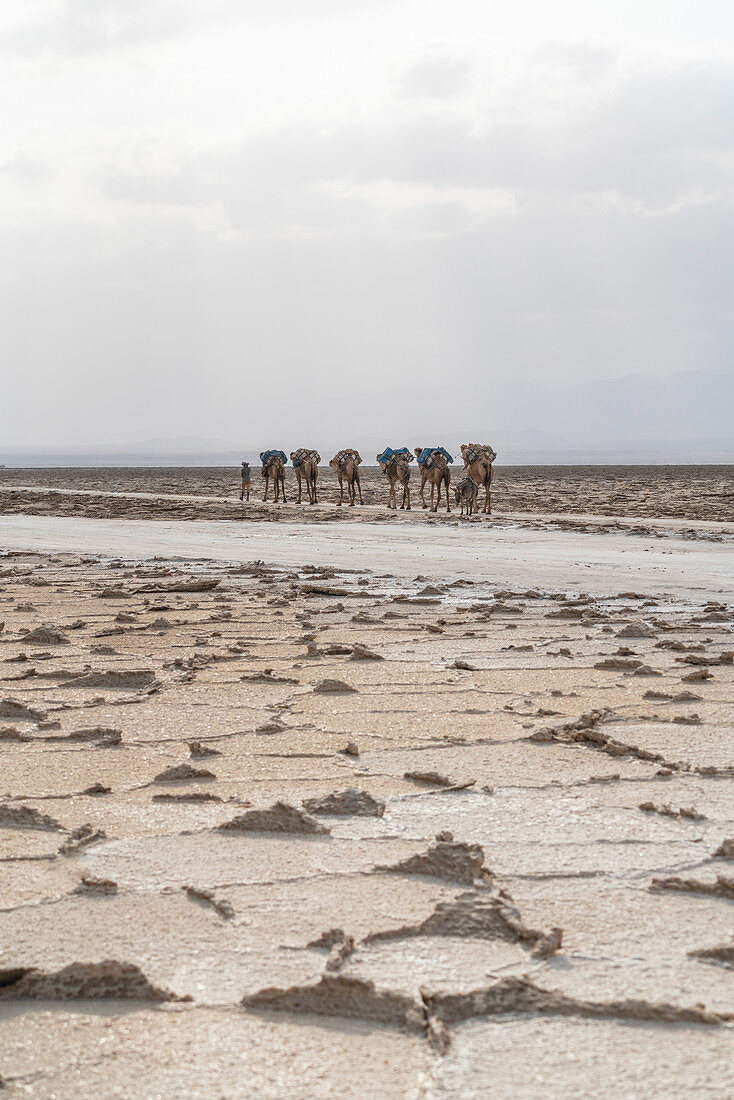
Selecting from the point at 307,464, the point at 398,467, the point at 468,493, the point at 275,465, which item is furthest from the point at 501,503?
the point at 468,493

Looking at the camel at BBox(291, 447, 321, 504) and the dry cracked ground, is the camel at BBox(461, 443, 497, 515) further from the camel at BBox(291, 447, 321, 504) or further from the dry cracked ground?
the dry cracked ground

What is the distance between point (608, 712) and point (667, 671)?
A: 1.37 m

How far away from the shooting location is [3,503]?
103 feet

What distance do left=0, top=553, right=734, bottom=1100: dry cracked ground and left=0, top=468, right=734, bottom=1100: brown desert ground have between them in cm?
1

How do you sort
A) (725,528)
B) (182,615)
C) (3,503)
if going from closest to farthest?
(182,615), (725,528), (3,503)

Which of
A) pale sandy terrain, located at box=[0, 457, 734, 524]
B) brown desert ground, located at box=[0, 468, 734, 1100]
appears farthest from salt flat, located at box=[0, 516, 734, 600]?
brown desert ground, located at box=[0, 468, 734, 1100]

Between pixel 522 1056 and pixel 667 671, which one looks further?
pixel 667 671

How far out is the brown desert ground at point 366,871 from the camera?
243 cm

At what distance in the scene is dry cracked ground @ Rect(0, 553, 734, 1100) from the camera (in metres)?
2.43

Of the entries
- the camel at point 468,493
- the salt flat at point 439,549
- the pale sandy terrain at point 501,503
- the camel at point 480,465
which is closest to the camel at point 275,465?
the pale sandy terrain at point 501,503

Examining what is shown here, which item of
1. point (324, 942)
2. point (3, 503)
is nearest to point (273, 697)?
point (324, 942)

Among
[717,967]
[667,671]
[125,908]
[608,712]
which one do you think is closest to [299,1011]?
[125,908]

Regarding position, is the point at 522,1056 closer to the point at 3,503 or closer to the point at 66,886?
the point at 66,886

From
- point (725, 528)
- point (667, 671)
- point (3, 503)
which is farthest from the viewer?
point (3, 503)
